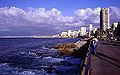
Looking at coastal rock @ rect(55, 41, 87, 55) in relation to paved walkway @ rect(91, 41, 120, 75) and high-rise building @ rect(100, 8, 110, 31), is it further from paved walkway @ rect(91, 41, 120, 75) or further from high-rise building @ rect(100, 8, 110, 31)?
high-rise building @ rect(100, 8, 110, 31)

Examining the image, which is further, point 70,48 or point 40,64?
point 70,48

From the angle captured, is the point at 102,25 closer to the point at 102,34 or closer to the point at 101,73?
the point at 102,34

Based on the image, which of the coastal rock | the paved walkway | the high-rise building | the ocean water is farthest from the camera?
the high-rise building

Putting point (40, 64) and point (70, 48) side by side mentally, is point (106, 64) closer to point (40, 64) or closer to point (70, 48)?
point (40, 64)

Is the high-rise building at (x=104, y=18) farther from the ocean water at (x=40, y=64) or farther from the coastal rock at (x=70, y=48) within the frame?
the ocean water at (x=40, y=64)

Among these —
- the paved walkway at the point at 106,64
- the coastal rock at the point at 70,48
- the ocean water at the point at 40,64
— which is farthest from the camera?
the coastal rock at the point at 70,48

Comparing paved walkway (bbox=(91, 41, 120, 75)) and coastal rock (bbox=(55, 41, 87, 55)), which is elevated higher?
paved walkway (bbox=(91, 41, 120, 75))

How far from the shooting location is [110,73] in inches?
471

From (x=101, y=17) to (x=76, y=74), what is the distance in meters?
184

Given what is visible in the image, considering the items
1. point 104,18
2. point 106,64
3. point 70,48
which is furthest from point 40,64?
point 104,18

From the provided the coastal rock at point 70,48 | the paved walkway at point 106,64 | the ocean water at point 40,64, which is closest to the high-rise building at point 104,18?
the coastal rock at point 70,48

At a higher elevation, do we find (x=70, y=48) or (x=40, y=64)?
(x=70, y=48)

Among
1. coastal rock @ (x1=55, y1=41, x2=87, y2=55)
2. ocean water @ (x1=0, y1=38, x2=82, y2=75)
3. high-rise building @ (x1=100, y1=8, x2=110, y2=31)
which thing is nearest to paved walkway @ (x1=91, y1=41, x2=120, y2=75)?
ocean water @ (x1=0, y1=38, x2=82, y2=75)

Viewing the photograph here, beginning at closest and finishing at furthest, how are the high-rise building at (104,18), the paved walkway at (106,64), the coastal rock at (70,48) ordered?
the paved walkway at (106,64)
the coastal rock at (70,48)
the high-rise building at (104,18)
